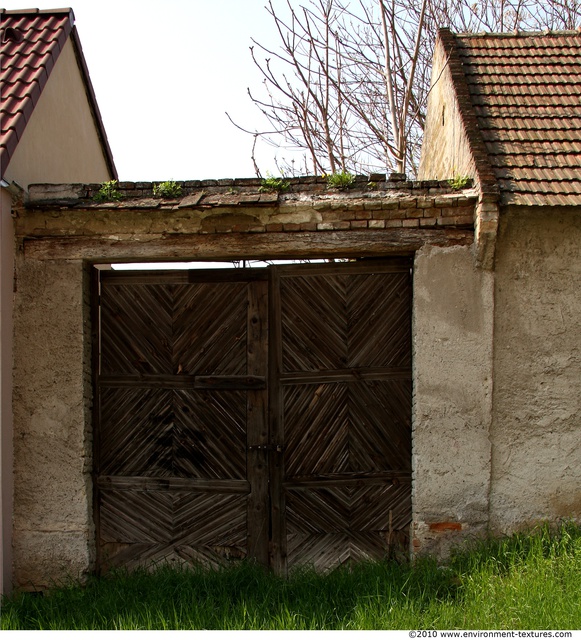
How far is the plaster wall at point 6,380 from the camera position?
4.75 meters

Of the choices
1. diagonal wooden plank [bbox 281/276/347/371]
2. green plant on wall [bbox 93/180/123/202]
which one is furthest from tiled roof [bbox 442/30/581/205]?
green plant on wall [bbox 93/180/123/202]

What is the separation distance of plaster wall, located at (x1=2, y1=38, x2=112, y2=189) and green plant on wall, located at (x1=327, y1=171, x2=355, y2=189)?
2481 mm

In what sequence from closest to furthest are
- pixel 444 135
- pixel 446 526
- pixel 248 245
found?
pixel 446 526 < pixel 248 245 < pixel 444 135

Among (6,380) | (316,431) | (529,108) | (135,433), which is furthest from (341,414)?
(529,108)

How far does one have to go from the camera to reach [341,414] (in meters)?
5.03

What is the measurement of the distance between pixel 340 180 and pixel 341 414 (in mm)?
1865

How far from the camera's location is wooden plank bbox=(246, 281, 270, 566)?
5.02 meters

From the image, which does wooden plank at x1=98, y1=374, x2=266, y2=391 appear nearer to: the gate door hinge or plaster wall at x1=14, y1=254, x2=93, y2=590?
plaster wall at x1=14, y1=254, x2=93, y2=590

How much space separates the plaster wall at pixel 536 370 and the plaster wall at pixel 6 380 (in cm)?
376

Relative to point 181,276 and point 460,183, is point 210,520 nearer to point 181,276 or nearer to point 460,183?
point 181,276

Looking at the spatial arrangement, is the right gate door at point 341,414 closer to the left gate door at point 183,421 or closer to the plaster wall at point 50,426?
the left gate door at point 183,421

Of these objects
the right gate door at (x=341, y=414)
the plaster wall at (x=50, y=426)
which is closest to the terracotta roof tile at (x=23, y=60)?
the plaster wall at (x=50, y=426)

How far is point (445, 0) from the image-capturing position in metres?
11.2

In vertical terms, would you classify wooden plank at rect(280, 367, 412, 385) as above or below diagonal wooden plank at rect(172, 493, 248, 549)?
above
